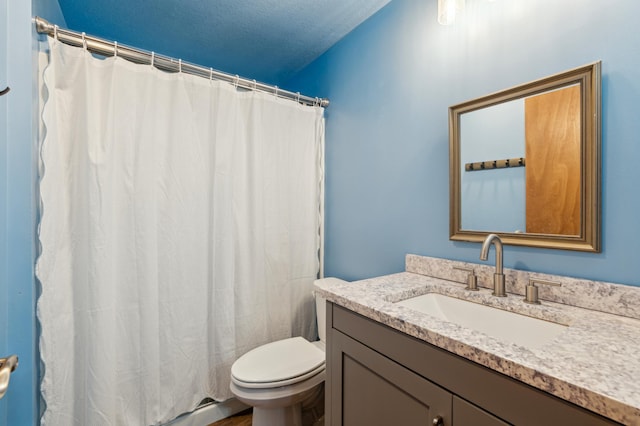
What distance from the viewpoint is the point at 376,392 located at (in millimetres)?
858

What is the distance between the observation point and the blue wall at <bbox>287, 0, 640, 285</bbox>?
2.74 feet

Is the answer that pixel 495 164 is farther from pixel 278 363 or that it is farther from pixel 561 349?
pixel 278 363

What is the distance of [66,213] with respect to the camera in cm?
118

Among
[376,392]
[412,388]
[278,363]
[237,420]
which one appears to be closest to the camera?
[412,388]

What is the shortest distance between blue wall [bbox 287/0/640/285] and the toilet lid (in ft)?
1.77

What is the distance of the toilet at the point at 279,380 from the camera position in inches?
48.6

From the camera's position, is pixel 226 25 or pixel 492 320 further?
pixel 226 25

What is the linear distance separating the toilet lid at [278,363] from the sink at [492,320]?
2.07 ft

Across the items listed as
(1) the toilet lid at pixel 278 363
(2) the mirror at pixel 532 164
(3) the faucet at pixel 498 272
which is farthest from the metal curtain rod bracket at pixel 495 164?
(1) the toilet lid at pixel 278 363

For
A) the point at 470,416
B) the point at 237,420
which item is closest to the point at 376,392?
→ the point at 470,416

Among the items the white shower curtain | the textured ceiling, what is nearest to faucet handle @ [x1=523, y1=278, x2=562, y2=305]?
the white shower curtain

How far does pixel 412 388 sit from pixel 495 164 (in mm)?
902

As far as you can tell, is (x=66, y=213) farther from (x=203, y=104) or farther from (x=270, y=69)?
(x=270, y=69)

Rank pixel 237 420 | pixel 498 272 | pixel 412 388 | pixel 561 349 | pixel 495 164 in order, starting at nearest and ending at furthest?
1. pixel 561 349
2. pixel 412 388
3. pixel 498 272
4. pixel 495 164
5. pixel 237 420
